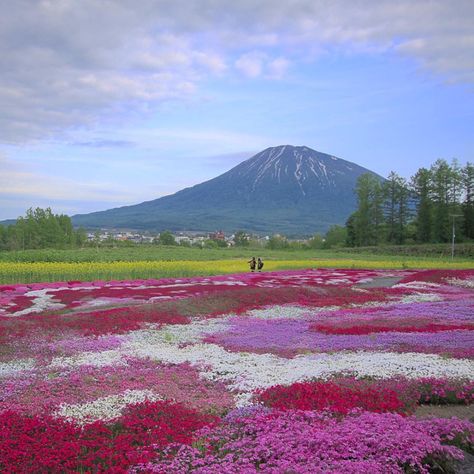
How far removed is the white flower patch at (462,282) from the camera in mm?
41125

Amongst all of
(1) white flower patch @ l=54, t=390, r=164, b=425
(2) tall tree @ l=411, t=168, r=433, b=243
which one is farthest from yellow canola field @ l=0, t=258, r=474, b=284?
(2) tall tree @ l=411, t=168, r=433, b=243

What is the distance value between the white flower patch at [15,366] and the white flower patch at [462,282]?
1396 inches

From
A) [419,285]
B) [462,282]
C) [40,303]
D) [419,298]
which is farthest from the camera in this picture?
[462,282]

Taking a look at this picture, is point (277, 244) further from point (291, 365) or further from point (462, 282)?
point (291, 365)

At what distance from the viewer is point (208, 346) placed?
55.0 feet

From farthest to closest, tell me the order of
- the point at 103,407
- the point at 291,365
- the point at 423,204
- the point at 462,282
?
the point at 423,204
the point at 462,282
the point at 291,365
the point at 103,407

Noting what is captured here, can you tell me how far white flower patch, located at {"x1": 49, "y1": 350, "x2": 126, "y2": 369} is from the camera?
13.8 m

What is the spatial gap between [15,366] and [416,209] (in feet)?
370

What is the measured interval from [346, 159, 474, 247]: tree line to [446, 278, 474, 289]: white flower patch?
6194 cm

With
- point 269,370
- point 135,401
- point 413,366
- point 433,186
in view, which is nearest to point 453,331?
point 413,366

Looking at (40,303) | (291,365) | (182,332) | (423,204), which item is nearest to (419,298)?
(182,332)

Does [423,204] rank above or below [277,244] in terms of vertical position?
above

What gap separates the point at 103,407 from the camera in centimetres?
1016

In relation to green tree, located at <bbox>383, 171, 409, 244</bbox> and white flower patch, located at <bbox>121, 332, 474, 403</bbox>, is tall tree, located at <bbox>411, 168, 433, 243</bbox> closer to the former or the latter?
green tree, located at <bbox>383, 171, 409, 244</bbox>
